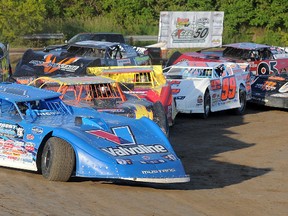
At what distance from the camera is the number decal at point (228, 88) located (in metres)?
21.5

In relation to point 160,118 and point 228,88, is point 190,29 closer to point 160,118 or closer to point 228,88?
point 228,88

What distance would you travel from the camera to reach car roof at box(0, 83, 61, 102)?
40.2ft

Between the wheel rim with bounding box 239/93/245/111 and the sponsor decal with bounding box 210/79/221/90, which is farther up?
the sponsor decal with bounding box 210/79/221/90

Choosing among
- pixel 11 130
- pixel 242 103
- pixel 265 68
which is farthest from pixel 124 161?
pixel 265 68

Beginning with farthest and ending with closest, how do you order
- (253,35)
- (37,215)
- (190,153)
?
(253,35), (190,153), (37,215)

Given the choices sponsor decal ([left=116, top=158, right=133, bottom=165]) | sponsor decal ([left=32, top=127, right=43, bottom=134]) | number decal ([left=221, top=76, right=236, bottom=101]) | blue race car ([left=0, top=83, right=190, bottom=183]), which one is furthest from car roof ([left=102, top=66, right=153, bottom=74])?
sponsor decal ([left=116, top=158, right=133, bottom=165])

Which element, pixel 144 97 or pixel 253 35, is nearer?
pixel 144 97

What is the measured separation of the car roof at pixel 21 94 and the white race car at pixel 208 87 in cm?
746

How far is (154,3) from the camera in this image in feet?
153

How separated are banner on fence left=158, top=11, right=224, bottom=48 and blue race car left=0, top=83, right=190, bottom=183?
2390 cm

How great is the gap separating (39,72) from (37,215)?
10.9 m

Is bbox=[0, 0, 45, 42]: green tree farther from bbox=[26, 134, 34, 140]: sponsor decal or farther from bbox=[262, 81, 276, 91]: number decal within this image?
bbox=[26, 134, 34, 140]: sponsor decal

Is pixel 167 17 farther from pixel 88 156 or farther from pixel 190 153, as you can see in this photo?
pixel 88 156

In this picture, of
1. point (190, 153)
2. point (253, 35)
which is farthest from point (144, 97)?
point (253, 35)
